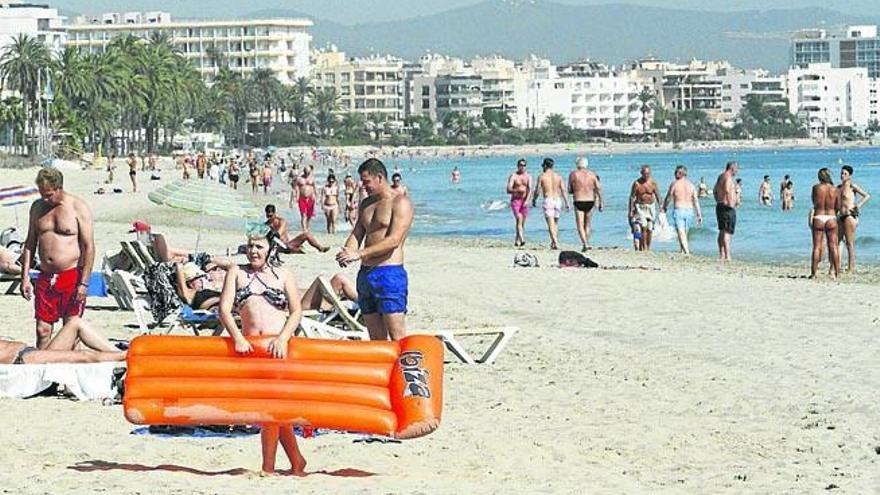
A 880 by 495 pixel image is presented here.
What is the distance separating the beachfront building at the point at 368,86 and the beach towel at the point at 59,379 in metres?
175

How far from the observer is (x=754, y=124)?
197500mm

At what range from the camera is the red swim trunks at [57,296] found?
9719mm

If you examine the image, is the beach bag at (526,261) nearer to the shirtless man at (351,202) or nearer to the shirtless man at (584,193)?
the shirtless man at (584,193)

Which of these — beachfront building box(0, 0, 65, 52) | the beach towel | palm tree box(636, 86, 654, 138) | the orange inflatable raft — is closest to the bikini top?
the orange inflatable raft

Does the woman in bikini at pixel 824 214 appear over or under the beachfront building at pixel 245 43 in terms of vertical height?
under

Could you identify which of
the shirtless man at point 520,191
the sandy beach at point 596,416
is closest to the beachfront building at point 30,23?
the shirtless man at point 520,191

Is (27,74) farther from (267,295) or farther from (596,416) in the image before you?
(267,295)

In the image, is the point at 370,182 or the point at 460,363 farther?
the point at 460,363

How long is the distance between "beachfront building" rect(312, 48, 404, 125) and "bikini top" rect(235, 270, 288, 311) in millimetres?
176899

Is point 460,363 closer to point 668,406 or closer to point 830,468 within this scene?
point 668,406

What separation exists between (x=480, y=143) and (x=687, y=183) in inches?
6055

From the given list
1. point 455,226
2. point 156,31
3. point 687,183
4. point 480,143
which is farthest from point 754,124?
point 687,183

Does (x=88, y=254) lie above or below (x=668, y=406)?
above

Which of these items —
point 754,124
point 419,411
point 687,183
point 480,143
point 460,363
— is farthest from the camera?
point 754,124
